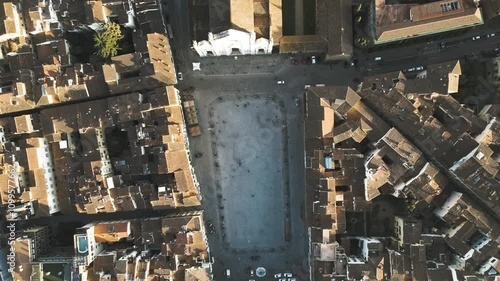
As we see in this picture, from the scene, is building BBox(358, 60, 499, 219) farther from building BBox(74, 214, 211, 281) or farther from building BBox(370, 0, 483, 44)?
building BBox(74, 214, 211, 281)

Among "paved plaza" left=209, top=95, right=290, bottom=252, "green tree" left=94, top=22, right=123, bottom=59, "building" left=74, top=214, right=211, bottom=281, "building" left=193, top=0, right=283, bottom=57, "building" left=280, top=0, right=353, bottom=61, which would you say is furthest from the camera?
"paved plaza" left=209, top=95, right=290, bottom=252

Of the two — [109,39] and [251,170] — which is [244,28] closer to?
[109,39]

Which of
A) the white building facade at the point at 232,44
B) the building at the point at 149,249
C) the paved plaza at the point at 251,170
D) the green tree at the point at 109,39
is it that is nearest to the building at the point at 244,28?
the white building facade at the point at 232,44

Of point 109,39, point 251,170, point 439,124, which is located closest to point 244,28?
point 109,39

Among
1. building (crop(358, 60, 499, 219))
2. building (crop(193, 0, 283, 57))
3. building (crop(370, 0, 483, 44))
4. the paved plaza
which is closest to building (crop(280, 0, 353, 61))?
building (crop(193, 0, 283, 57))

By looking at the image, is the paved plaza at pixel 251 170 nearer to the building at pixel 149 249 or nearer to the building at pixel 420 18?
the building at pixel 149 249

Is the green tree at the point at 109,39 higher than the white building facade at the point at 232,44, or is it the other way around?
the green tree at the point at 109,39

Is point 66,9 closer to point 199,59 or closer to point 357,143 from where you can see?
point 199,59
